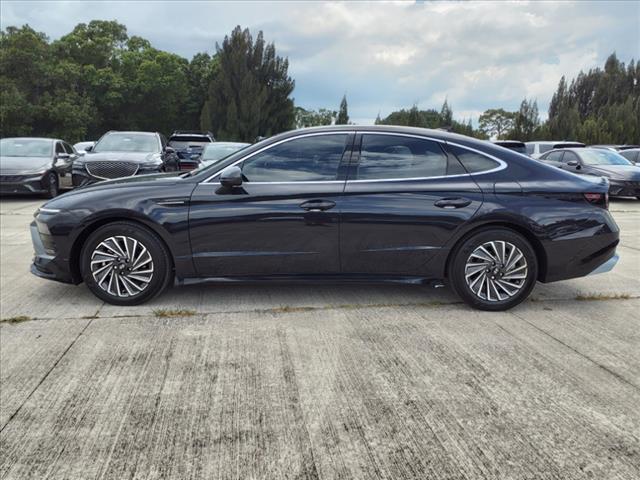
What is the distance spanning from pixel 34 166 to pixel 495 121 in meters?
90.9

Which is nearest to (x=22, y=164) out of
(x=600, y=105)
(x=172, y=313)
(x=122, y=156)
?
(x=122, y=156)

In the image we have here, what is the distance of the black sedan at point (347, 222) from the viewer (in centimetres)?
419

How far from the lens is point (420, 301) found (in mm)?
4590

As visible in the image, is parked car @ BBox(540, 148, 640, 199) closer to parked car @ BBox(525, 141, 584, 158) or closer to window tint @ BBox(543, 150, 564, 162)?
window tint @ BBox(543, 150, 564, 162)

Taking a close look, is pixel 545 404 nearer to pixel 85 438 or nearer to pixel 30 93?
pixel 85 438

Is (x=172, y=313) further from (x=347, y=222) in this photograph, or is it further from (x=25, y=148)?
(x=25, y=148)

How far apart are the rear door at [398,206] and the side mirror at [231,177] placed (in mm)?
867

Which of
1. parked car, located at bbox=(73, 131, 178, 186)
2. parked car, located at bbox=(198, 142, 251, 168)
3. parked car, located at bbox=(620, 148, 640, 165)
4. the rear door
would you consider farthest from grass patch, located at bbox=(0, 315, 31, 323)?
parked car, located at bbox=(620, 148, 640, 165)

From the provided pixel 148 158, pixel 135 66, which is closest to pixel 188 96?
pixel 135 66

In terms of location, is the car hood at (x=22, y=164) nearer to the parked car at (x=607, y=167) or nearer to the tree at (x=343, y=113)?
the parked car at (x=607, y=167)

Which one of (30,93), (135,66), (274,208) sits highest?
(135,66)

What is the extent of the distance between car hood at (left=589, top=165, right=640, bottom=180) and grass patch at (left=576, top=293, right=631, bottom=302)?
987 centimetres

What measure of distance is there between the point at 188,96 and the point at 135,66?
21.1 feet

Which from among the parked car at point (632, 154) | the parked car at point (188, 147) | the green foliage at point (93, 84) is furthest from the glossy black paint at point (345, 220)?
the green foliage at point (93, 84)
